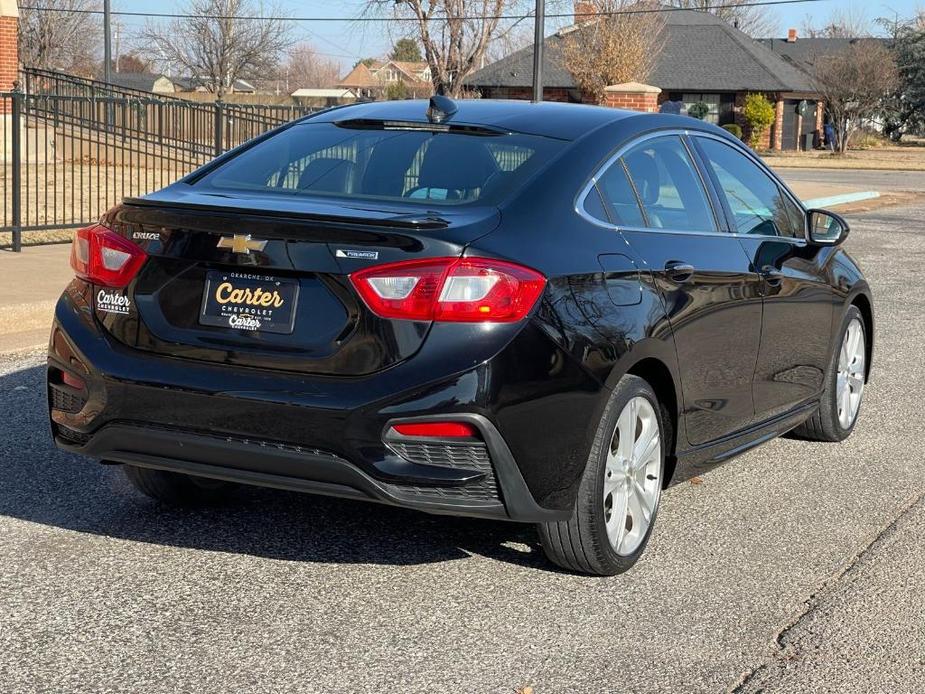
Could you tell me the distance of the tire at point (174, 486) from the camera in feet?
17.5

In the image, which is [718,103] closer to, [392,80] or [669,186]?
[392,80]

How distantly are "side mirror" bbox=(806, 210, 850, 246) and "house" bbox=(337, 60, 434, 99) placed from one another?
115ft

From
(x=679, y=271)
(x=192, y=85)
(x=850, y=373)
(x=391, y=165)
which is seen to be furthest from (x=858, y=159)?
(x=192, y=85)

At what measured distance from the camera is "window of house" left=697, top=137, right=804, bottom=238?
A: 587 centimetres

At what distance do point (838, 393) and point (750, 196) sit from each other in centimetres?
137

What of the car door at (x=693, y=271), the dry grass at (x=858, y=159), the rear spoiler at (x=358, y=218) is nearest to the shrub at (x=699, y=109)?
the dry grass at (x=858, y=159)

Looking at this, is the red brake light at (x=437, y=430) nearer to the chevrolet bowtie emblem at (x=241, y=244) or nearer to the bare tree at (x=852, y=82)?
the chevrolet bowtie emblem at (x=241, y=244)

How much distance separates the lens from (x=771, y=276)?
5895mm

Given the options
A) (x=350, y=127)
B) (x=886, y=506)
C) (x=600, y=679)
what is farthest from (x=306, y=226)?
(x=886, y=506)

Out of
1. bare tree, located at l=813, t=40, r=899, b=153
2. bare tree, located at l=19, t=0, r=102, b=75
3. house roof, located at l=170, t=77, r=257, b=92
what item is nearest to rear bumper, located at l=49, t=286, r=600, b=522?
bare tree, located at l=19, t=0, r=102, b=75

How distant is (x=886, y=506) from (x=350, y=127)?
2820 millimetres

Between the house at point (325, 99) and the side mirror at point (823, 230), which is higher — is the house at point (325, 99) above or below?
Result: above

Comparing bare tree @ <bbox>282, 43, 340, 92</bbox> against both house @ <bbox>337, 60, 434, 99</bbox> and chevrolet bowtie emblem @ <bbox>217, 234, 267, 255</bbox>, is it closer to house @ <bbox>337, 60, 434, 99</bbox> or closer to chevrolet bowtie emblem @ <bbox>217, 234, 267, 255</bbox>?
house @ <bbox>337, 60, 434, 99</bbox>

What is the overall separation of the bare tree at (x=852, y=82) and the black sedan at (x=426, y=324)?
172 feet
